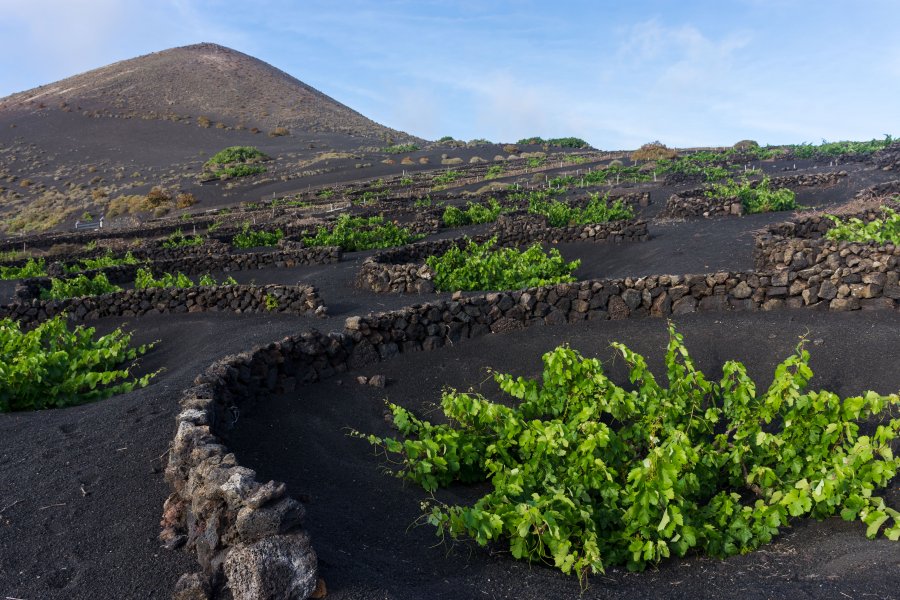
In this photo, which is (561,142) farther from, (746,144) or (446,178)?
(446,178)

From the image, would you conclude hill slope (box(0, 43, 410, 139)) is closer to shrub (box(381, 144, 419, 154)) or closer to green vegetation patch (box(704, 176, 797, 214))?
shrub (box(381, 144, 419, 154))

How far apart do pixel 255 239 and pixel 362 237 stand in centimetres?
617

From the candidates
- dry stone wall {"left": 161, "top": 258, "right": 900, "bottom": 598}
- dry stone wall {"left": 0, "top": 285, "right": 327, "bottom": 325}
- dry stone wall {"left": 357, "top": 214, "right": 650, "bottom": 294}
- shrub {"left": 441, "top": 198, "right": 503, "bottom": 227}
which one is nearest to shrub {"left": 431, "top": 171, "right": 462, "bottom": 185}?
shrub {"left": 441, "top": 198, "right": 503, "bottom": 227}

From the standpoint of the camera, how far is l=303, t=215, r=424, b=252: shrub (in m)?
23.2

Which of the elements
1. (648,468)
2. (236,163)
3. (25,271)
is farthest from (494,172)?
(648,468)

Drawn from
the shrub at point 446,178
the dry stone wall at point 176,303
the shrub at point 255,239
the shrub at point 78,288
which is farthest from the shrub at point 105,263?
the shrub at point 446,178

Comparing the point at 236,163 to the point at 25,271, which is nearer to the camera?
the point at 25,271

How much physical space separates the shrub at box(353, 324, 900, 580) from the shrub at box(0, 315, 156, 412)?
16.7ft

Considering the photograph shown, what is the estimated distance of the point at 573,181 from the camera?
38.9m

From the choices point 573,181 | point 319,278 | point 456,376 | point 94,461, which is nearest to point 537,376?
point 456,376

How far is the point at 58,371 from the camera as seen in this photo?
30.2 ft

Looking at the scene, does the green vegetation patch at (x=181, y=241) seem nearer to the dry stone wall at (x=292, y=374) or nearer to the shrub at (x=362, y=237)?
the shrub at (x=362, y=237)

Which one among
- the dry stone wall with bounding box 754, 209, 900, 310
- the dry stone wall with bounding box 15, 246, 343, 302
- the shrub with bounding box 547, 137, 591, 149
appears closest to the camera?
the dry stone wall with bounding box 754, 209, 900, 310

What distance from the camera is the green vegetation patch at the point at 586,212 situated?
2310cm
